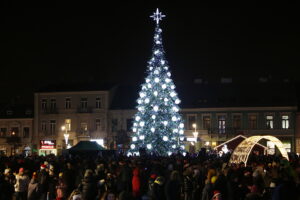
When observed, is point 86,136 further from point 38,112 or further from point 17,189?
point 17,189

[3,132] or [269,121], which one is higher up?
[269,121]

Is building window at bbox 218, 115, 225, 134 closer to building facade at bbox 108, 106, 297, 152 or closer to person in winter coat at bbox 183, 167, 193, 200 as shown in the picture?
building facade at bbox 108, 106, 297, 152

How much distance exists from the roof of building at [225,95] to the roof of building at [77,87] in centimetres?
179

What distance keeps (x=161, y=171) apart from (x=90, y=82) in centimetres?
5221

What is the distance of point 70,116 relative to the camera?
6831 centimetres

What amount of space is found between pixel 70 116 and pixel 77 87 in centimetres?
362

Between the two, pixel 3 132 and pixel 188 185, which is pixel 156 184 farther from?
pixel 3 132

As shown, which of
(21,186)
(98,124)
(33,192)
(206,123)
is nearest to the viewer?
(33,192)

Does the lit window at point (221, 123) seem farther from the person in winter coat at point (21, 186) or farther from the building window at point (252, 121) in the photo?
the person in winter coat at point (21, 186)

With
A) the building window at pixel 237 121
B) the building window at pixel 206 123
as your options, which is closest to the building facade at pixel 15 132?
the building window at pixel 206 123

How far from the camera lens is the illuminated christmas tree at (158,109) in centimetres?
3972

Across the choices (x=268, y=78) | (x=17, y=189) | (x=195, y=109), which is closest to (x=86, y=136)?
(x=195, y=109)

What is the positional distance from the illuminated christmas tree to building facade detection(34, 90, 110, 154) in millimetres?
26185

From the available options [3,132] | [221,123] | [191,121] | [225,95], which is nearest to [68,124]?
[3,132]
